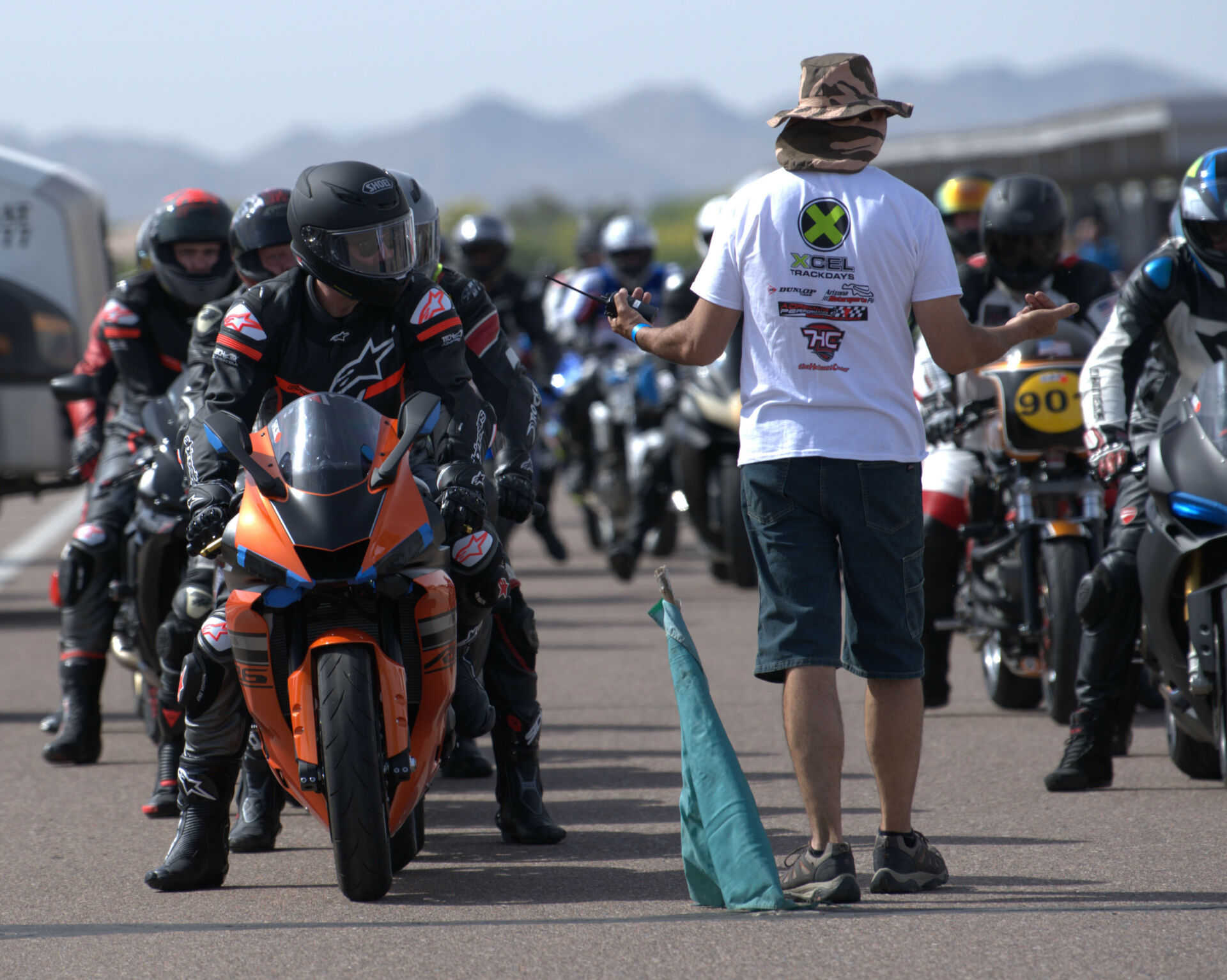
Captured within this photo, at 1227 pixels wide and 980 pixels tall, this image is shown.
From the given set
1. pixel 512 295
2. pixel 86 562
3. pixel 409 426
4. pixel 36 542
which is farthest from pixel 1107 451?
A: pixel 36 542

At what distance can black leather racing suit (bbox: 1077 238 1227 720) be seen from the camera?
20.6 feet

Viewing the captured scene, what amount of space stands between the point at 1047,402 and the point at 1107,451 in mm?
1130

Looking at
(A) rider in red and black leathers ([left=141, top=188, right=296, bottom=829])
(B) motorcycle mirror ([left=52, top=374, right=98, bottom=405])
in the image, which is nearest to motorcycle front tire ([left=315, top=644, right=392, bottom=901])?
(A) rider in red and black leathers ([left=141, top=188, right=296, bottom=829])

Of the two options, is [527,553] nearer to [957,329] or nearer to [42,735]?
[42,735]

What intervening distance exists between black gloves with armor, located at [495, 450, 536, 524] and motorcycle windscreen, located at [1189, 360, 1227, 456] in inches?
80.2

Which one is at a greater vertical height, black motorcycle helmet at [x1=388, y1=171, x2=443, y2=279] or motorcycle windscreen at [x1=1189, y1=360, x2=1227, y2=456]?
black motorcycle helmet at [x1=388, y1=171, x2=443, y2=279]

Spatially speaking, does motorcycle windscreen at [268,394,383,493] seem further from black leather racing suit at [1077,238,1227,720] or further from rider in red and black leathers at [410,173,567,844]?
black leather racing suit at [1077,238,1227,720]

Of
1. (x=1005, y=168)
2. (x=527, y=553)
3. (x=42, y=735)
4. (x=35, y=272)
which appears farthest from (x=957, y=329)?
(x=1005, y=168)

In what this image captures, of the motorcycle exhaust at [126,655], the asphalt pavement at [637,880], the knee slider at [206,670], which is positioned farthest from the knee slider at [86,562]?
the knee slider at [206,670]

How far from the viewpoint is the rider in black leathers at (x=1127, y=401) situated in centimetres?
622

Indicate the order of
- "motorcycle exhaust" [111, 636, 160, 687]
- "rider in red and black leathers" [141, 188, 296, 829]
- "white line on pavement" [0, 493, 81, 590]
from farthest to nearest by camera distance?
"white line on pavement" [0, 493, 81, 590], "motorcycle exhaust" [111, 636, 160, 687], "rider in red and black leathers" [141, 188, 296, 829]

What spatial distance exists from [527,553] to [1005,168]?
22.5 meters

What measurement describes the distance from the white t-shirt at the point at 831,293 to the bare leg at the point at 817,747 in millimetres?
564

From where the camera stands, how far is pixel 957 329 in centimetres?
482
